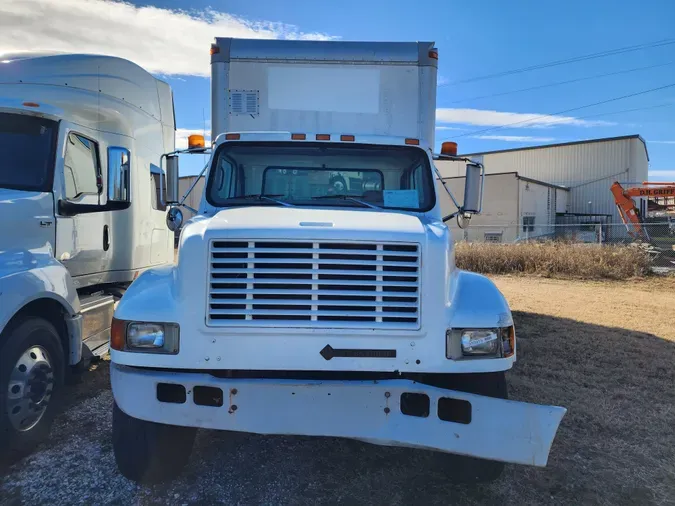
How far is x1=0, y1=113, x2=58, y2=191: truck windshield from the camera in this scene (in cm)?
425

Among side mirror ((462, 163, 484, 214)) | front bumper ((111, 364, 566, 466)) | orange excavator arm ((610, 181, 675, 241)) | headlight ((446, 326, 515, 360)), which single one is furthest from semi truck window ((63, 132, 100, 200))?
orange excavator arm ((610, 181, 675, 241))

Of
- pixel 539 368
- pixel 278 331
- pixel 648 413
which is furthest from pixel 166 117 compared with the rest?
pixel 648 413

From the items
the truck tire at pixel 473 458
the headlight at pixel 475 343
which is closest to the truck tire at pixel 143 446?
the truck tire at pixel 473 458

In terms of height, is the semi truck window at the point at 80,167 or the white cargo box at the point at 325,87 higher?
the white cargo box at the point at 325,87

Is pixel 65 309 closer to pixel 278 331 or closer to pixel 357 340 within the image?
pixel 278 331

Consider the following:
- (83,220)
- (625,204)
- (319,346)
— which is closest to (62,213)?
(83,220)

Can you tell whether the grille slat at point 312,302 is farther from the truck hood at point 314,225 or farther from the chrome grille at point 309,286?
the truck hood at point 314,225

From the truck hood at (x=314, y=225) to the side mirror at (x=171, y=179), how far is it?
53.9 inches

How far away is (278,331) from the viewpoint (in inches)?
114

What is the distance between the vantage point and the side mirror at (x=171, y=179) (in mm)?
4676

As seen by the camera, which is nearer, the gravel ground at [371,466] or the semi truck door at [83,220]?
the gravel ground at [371,466]

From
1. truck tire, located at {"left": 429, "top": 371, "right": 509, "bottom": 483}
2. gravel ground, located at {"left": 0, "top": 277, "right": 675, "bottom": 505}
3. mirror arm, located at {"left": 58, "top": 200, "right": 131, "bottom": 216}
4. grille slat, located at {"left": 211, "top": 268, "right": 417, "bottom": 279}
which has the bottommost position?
gravel ground, located at {"left": 0, "top": 277, "right": 675, "bottom": 505}

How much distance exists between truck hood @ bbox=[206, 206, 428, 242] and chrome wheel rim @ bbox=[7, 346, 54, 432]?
1.79 metres

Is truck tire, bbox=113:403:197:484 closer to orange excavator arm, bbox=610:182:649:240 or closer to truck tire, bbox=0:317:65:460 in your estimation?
truck tire, bbox=0:317:65:460
